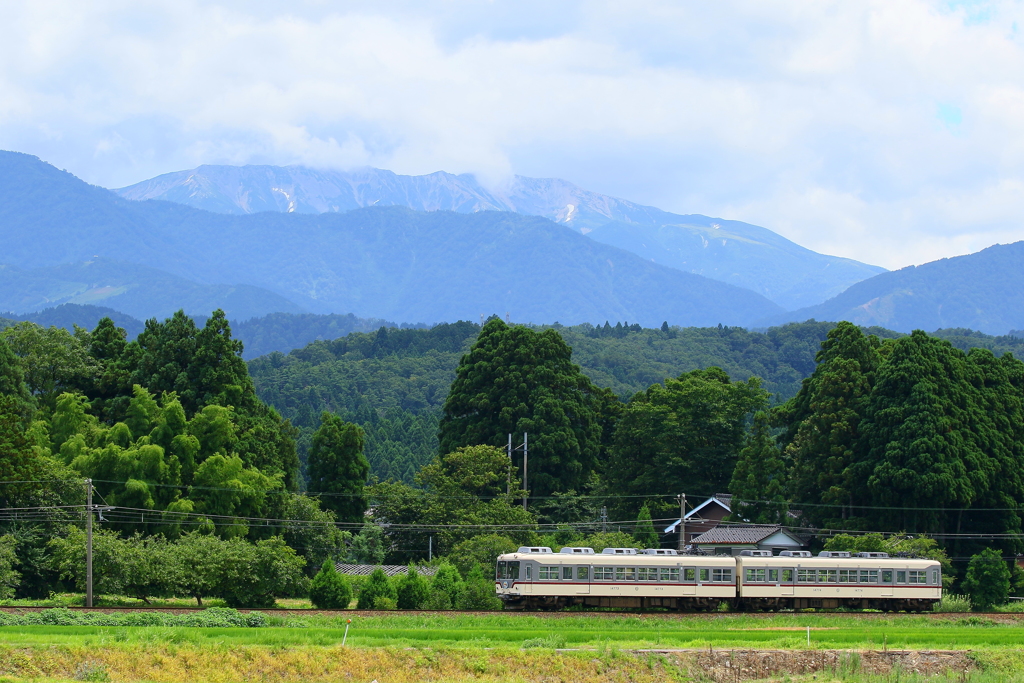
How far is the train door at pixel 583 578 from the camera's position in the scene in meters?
46.7

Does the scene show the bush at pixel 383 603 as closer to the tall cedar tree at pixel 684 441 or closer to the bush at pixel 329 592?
the bush at pixel 329 592

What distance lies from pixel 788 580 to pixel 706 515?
26.0 metres

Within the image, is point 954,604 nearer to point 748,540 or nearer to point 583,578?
point 748,540

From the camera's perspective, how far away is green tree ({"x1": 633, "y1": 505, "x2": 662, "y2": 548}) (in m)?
66.7

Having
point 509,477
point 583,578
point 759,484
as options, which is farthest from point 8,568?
A: point 759,484

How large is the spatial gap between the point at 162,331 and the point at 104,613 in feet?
139

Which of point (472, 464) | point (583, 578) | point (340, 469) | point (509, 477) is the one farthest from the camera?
point (340, 469)

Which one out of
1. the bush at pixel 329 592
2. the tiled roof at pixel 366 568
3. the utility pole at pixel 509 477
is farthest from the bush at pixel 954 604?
the tiled roof at pixel 366 568

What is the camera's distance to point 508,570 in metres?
47.0

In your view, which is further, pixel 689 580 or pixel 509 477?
pixel 509 477

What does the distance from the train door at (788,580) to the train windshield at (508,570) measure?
451 inches

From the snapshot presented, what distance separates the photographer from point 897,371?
64.8m

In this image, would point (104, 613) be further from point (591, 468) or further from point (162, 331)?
point (591, 468)

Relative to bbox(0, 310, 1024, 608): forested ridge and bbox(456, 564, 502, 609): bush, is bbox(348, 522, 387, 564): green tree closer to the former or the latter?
bbox(0, 310, 1024, 608): forested ridge
